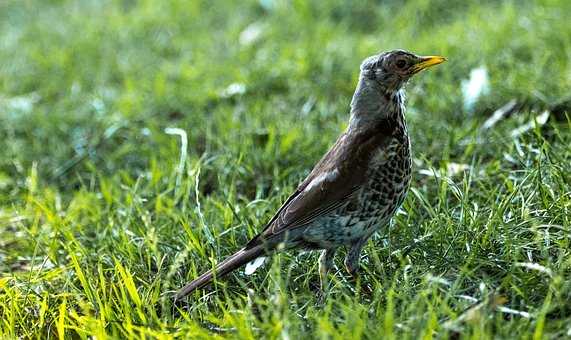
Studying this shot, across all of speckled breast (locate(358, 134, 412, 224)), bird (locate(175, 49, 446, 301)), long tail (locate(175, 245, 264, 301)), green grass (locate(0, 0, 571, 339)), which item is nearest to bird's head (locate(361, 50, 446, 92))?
bird (locate(175, 49, 446, 301))

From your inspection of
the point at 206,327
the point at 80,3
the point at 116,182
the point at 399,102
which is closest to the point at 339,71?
the point at 116,182

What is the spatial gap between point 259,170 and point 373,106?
1.23 m

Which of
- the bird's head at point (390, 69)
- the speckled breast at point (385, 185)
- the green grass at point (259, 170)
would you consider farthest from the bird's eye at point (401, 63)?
the green grass at point (259, 170)

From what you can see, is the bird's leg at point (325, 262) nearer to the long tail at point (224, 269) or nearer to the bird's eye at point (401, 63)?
the long tail at point (224, 269)

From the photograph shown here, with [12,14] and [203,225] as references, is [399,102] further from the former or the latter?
[12,14]

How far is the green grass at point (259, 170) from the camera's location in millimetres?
2852

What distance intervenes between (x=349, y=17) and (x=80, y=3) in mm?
3560

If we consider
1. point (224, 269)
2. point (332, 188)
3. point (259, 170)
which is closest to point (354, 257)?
point (332, 188)

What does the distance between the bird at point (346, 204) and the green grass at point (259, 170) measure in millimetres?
99

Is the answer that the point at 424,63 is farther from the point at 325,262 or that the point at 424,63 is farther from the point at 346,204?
the point at 325,262

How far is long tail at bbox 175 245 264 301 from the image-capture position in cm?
308

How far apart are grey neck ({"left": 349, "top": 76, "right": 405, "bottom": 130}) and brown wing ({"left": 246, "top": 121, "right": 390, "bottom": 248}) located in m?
0.08

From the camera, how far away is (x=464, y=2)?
6.77m

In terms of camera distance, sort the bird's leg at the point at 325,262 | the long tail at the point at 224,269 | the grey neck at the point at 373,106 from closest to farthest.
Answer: the long tail at the point at 224,269
the bird's leg at the point at 325,262
the grey neck at the point at 373,106
